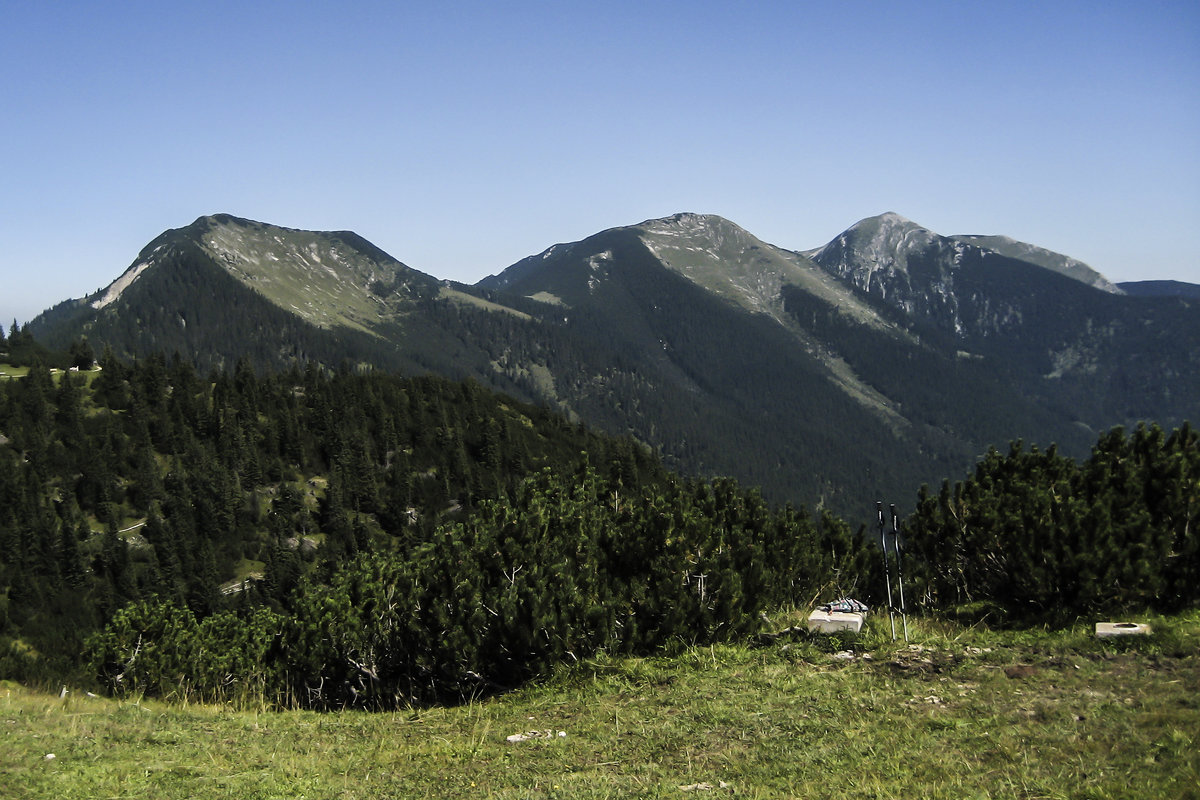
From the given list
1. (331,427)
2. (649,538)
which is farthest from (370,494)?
(649,538)

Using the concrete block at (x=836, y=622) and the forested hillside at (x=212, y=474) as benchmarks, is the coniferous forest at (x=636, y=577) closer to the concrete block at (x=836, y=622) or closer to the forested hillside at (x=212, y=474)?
the concrete block at (x=836, y=622)

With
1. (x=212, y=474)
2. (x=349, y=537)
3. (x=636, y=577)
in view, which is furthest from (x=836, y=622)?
(x=212, y=474)

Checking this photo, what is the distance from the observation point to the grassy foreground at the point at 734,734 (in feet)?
29.6

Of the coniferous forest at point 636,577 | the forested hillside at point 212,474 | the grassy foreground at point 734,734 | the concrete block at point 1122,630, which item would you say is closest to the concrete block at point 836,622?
the grassy foreground at point 734,734

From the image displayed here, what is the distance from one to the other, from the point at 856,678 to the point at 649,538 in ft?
17.9

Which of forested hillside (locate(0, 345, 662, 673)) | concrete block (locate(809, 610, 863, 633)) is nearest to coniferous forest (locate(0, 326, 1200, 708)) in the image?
concrete block (locate(809, 610, 863, 633))

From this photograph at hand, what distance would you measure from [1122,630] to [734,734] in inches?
247

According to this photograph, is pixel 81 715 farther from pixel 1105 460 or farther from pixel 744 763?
pixel 1105 460

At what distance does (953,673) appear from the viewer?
12.4 metres

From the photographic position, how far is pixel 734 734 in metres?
10.9

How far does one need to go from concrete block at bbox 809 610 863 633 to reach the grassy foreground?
337 mm

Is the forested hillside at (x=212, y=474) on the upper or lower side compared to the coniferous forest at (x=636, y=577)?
lower

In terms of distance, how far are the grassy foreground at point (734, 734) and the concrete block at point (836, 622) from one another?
337 millimetres

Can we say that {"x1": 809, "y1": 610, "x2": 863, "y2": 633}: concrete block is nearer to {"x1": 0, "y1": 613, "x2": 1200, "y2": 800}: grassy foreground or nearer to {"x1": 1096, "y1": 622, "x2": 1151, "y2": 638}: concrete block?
{"x1": 0, "y1": 613, "x2": 1200, "y2": 800}: grassy foreground
